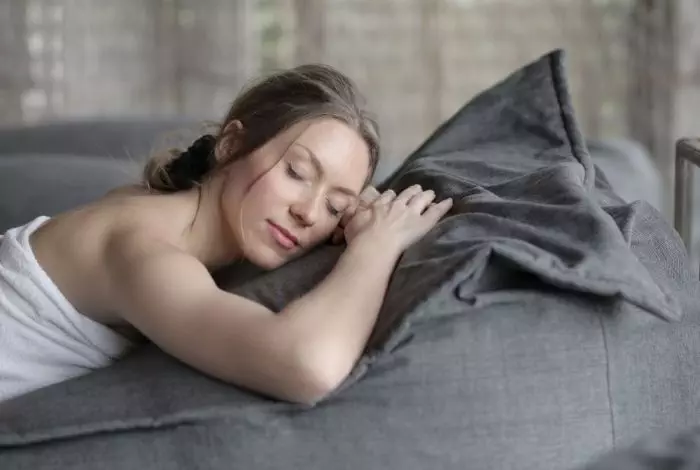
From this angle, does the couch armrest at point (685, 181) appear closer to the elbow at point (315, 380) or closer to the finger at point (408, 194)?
the finger at point (408, 194)

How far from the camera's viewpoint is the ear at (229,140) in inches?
46.1

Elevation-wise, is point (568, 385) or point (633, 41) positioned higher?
point (633, 41)

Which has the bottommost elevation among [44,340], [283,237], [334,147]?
[44,340]

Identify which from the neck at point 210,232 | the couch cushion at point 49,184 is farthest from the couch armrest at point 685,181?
the couch cushion at point 49,184

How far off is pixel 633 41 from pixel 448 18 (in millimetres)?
519

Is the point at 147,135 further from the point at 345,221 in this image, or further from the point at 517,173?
the point at 517,173

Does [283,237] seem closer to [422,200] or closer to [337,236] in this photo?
[337,236]

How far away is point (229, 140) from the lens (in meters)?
1.18

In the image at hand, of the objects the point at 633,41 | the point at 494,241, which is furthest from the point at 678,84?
the point at 494,241

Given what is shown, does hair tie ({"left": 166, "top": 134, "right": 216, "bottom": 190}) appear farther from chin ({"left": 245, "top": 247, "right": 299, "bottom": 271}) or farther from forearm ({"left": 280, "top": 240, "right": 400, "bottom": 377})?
forearm ({"left": 280, "top": 240, "right": 400, "bottom": 377})

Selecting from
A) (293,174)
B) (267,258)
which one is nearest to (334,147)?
(293,174)

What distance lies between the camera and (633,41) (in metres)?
2.37

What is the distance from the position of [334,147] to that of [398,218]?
14 cm

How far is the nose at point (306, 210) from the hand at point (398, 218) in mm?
45
